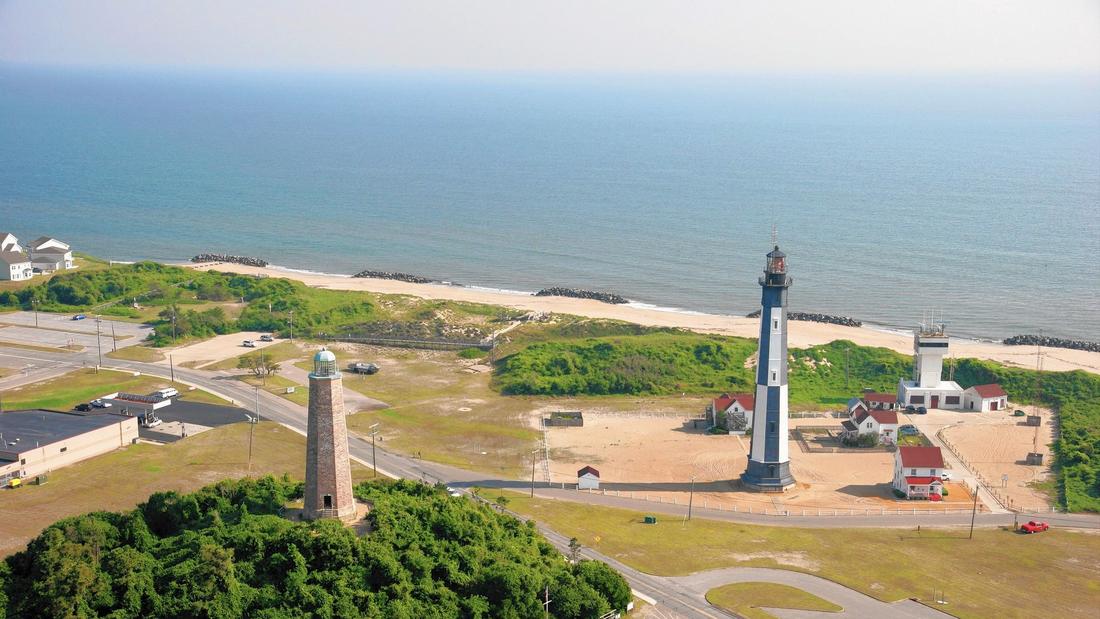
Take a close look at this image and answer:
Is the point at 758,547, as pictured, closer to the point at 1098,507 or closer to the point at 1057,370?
the point at 1098,507

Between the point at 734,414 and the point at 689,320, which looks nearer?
the point at 734,414

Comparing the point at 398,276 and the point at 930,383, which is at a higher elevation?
the point at 398,276

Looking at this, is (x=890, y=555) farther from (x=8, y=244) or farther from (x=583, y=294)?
(x=8, y=244)

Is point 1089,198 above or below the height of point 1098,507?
above

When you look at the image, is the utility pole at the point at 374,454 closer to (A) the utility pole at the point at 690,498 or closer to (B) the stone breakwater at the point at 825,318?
(A) the utility pole at the point at 690,498

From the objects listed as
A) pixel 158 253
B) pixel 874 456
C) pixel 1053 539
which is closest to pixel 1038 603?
pixel 1053 539

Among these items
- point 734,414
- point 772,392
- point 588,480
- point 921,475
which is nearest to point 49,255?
point 588,480

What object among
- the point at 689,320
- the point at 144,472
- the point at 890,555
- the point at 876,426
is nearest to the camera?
the point at 890,555

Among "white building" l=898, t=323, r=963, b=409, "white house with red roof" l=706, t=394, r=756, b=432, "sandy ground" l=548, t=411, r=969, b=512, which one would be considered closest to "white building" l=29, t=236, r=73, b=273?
"sandy ground" l=548, t=411, r=969, b=512

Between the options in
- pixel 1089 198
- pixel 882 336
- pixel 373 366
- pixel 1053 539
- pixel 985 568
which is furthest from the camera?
pixel 1089 198
